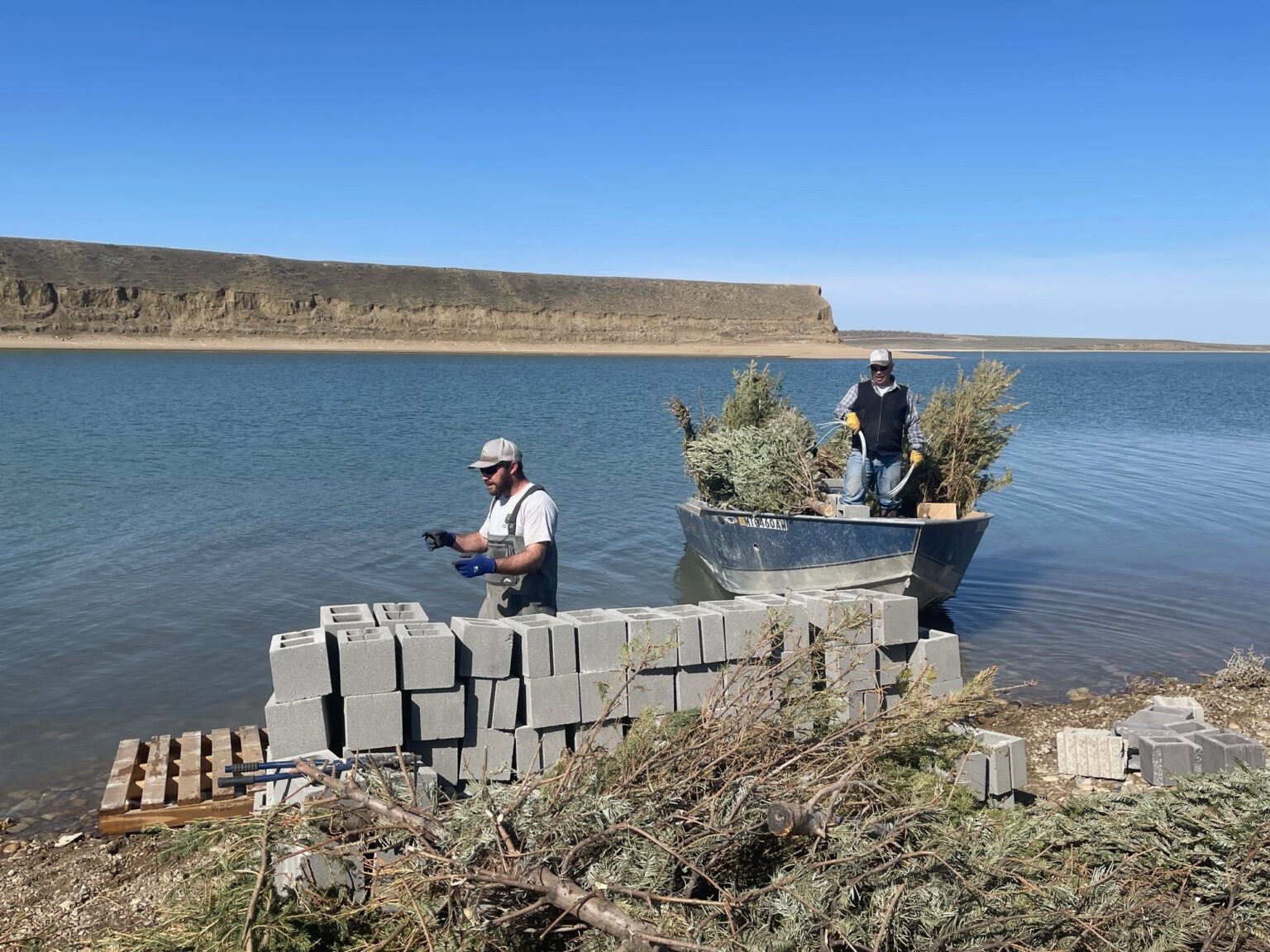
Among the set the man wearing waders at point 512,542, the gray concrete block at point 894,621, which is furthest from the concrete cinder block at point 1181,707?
the man wearing waders at point 512,542


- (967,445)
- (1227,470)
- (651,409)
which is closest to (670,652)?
(967,445)

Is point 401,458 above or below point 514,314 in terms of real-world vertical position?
→ below

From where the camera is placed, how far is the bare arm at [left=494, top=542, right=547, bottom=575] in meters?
6.07

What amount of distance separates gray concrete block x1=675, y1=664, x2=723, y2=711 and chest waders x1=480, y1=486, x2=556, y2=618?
→ 0.95 m

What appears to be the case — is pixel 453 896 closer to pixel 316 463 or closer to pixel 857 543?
pixel 857 543

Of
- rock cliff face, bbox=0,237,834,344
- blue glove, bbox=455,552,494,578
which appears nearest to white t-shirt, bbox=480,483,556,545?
blue glove, bbox=455,552,494,578

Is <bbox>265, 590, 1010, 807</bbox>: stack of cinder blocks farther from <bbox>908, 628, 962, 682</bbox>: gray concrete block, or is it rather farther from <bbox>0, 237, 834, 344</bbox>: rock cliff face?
<bbox>0, 237, 834, 344</bbox>: rock cliff face

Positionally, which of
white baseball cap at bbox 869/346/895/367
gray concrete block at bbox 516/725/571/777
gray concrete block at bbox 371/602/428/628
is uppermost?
white baseball cap at bbox 869/346/895/367

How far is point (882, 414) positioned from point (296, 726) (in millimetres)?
6786

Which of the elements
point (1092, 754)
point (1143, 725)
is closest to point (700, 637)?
point (1092, 754)

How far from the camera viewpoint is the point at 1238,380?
285 feet

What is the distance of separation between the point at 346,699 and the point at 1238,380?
9841 centimetres

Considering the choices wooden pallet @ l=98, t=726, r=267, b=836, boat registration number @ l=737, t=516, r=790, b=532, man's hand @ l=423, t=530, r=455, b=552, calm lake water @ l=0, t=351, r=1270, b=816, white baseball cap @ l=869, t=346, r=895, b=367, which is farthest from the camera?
boat registration number @ l=737, t=516, r=790, b=532

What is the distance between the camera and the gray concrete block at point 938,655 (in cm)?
648
